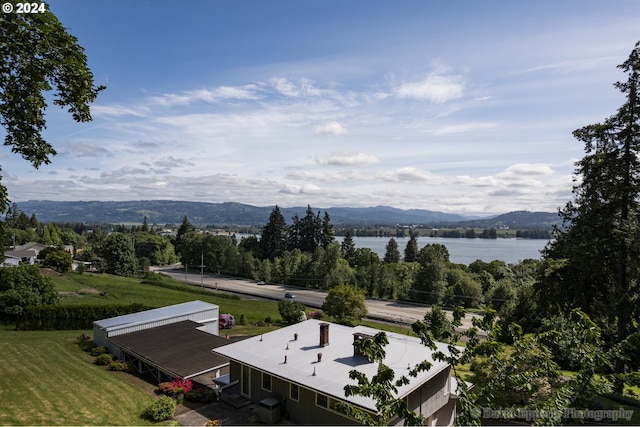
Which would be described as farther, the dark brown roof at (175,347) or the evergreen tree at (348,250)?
the evergreen tree at (348,250)

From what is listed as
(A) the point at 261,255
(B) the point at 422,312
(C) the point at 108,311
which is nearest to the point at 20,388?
(C) the point at 108,311

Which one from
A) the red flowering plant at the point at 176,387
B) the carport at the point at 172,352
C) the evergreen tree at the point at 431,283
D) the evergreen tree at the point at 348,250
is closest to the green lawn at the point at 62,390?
the red flowering plant at the point at 176,387

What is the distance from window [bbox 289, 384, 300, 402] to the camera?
17.4 metres

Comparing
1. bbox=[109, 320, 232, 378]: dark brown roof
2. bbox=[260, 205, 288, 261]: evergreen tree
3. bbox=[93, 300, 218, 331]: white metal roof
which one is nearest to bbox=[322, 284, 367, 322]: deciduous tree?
bbox=[93, 300, 218, 331]: white metal roof

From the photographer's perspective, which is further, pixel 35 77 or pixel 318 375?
pixel 318 375

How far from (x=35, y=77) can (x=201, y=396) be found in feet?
54.5

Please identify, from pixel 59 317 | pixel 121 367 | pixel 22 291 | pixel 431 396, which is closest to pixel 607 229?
pixel 431 396

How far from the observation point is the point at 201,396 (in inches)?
767

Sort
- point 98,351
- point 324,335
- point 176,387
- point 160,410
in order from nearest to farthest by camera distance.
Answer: point 160,410 → point 176,387 → point 324,335 → point 98,351

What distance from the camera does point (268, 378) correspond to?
18.7 m

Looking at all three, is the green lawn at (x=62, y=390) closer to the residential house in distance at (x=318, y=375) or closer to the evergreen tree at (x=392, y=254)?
the residential house in distance at (x=318, y=375)

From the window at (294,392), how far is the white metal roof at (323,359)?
994 mm

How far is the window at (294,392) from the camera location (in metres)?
17.4

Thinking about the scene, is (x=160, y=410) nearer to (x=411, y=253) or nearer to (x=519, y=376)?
(x=519, y=376)
